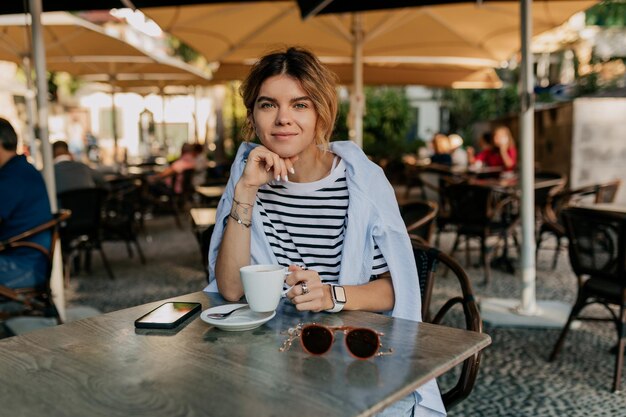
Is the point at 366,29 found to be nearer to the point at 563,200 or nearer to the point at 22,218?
the point at 563,200

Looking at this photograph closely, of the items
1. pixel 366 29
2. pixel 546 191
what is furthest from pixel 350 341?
pixel 366 29

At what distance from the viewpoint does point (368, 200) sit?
1.74 m

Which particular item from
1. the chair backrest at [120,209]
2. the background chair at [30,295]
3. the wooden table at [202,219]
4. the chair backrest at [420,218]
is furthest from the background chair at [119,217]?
the chair backrest at [420,218]

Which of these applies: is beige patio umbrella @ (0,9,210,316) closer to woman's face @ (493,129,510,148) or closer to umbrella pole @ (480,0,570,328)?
umbrella pole @ (480,0,570,328)

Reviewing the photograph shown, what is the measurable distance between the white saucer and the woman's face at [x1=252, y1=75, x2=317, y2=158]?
1.59 feet

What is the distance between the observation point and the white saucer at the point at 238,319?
139 centimetres

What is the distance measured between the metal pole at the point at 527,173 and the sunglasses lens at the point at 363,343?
339cm

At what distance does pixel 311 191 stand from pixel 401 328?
57cm

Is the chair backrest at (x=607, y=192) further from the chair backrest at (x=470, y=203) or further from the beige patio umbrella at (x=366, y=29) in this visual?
the beige patio umbrella at (x=366, y=29)

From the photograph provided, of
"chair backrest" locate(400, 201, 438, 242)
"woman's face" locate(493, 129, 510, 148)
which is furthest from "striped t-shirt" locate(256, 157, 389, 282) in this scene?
"woman's face" locate(493, 129, 510, 148)

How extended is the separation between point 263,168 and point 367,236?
0.36m

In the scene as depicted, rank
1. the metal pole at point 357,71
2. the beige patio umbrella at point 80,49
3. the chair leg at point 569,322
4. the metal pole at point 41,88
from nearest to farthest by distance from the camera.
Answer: the chair leg at point 569,322 < the metal pole at point 41,88 < the metal pole at point 357,71 < the beige patio umbrella at point 80,49

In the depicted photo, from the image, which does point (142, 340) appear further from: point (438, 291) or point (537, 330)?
point (438, 291)

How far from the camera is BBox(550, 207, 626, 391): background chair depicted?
317 cm
